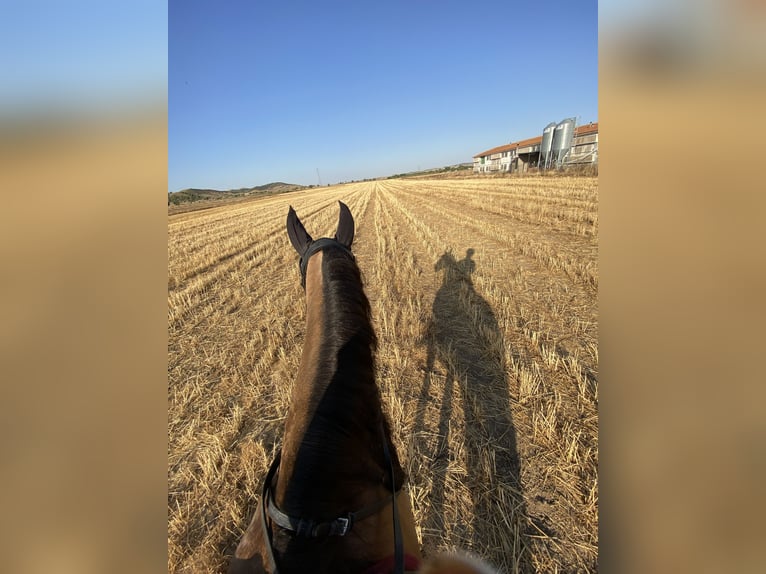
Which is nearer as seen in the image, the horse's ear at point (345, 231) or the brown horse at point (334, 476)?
the brown horse at point (334, 476)

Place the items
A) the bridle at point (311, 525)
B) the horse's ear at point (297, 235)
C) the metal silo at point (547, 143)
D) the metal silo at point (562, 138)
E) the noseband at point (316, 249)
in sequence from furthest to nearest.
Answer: the metal silo at point (547, 143) < the metal silo at point (562, 138) < the horse's ear at point (297, 235) < the noseband at point (316, 249) < the bridle at point (311, 525)

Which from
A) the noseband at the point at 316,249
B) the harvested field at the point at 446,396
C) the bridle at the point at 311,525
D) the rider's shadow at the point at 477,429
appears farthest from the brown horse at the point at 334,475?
the harvested field at the point at 446,396

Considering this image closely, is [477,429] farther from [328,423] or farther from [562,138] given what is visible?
[562,138]

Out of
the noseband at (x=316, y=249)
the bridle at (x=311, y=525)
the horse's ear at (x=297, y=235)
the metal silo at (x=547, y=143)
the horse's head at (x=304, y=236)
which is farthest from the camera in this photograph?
the metal silo at (x=547, y=143)

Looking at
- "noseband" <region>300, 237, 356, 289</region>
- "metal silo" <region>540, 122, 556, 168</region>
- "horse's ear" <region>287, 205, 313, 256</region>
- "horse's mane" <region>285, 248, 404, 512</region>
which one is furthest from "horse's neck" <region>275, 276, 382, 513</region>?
"metal silo" <region>540, 122, 556, 168</region>

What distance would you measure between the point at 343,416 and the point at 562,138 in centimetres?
3592

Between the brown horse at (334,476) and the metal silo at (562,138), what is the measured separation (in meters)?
34.3

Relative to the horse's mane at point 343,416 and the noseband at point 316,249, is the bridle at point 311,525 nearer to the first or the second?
the horse's mane at point 343,416

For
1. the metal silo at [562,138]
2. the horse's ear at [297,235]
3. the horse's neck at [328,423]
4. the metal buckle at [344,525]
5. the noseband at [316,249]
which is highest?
the metal silo at [562,138]

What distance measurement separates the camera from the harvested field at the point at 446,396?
2.40 meters

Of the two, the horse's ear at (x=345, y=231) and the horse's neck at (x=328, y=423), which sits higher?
the horse's ear at (x=345, y=231)

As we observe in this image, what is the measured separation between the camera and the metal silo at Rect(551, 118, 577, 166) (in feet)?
98.1

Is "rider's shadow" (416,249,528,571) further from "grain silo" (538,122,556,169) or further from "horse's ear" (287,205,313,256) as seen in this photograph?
"grain silo" (538,122,556,169)
